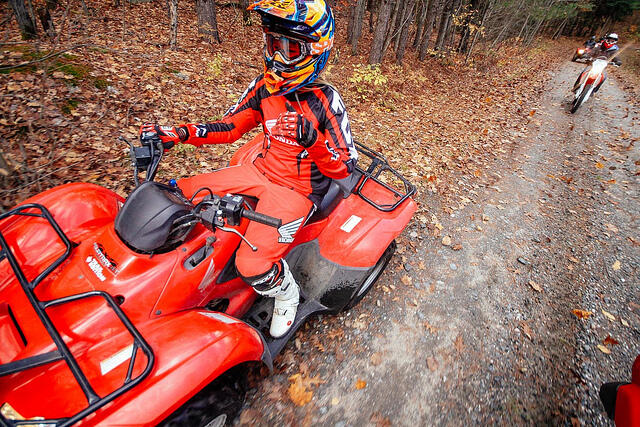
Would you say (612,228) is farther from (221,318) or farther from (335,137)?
(221,318)

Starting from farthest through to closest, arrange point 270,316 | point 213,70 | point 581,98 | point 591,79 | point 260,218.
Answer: point 581,98
point 591,79
point 213,70
point 270,316
point 260,218

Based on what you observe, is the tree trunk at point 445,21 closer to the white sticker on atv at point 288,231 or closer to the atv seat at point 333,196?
the atv seat at point 333,196

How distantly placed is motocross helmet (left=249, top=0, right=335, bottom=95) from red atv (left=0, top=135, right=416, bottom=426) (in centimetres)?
110

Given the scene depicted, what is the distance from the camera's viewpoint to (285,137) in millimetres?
2389

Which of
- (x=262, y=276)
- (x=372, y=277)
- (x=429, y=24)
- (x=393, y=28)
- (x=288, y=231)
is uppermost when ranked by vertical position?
(x=429, y=24)

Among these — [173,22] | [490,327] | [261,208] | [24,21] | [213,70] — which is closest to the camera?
[261,208]

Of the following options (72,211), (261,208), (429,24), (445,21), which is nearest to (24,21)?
(72,211)

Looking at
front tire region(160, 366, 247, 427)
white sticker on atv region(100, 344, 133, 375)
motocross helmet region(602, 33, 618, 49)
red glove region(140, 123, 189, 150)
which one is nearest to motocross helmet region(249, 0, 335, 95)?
red glove region(140, 123, 189, 150)

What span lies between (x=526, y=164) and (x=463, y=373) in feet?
18.3

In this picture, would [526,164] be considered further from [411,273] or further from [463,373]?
[463,373]

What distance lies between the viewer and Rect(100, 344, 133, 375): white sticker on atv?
148 centimetres

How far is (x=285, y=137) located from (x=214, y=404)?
1.95 m

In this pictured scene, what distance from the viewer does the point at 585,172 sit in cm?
623

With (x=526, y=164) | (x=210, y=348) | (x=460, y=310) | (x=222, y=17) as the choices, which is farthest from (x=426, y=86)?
(x=210, y=348)
